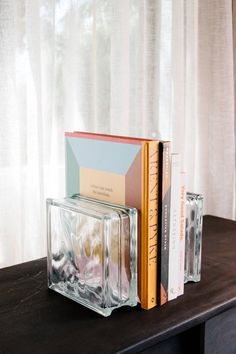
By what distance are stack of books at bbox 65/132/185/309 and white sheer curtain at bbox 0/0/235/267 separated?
1.76 ft

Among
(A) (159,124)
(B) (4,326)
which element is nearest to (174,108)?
(A) (159,124)

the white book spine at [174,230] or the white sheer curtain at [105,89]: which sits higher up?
the white sheer curtain at [105,89]

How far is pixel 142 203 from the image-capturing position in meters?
0.85

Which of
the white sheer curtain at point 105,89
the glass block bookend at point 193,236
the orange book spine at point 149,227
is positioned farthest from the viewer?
the white sheer curtain at point 105,89

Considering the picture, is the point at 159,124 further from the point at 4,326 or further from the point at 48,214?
the point at 4,326

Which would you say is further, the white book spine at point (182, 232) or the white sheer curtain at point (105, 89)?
the white sheer curtain at point (105, 89)

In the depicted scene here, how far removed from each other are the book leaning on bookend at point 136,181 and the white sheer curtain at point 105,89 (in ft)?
1.72

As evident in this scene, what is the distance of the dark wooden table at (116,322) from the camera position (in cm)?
73

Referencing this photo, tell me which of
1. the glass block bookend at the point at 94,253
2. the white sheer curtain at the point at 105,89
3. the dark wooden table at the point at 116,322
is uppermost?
the white sheer curtain at the point at 105,89

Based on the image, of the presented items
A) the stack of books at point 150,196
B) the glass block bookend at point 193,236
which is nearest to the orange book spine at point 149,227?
the stack of books at point 150,196

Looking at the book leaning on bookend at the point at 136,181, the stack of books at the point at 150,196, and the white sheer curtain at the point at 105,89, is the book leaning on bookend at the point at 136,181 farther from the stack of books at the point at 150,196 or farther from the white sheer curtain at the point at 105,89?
the white sheer curtain at the point at 105,89

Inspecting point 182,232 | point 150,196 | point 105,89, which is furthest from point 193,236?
point 105,89

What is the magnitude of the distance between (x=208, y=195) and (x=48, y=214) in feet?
4.17

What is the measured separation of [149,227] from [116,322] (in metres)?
0.17
